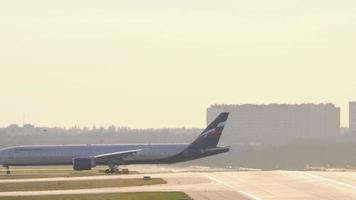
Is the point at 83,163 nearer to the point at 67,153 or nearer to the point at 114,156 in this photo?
the point at 67,153

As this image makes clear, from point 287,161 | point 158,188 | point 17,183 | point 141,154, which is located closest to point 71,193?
point 158,188

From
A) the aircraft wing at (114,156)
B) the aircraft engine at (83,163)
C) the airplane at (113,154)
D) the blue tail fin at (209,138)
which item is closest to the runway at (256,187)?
the airplane at (113,154)

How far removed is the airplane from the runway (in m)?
4.92

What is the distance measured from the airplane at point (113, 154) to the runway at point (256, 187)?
4917 mm

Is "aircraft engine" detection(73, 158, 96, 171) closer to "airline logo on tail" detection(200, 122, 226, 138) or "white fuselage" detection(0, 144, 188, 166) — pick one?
"white fuselage" detection(0, 144, 188, 166)

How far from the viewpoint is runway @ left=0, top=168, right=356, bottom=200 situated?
75062mm

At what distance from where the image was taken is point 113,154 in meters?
109

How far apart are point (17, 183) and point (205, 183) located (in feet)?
59.9

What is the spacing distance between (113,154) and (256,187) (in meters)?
27.7

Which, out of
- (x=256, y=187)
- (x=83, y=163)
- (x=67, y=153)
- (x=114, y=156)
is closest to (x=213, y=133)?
(x=114, y=156)

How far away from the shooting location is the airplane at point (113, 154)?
358ft

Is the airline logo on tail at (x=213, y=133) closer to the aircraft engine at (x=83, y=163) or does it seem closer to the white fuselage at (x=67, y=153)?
the white fuselage at (x=67, y=153)

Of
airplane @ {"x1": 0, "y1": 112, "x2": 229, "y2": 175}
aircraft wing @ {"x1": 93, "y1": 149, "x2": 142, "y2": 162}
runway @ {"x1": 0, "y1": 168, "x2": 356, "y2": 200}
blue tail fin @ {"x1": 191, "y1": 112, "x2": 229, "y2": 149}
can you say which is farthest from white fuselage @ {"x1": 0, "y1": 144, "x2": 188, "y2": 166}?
runway @ {"x1": 0, "y1": 168, "x2": 356, "y2": 200}

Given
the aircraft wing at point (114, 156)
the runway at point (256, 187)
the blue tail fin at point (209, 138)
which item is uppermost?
the blue tail fin at point (209, 138)
